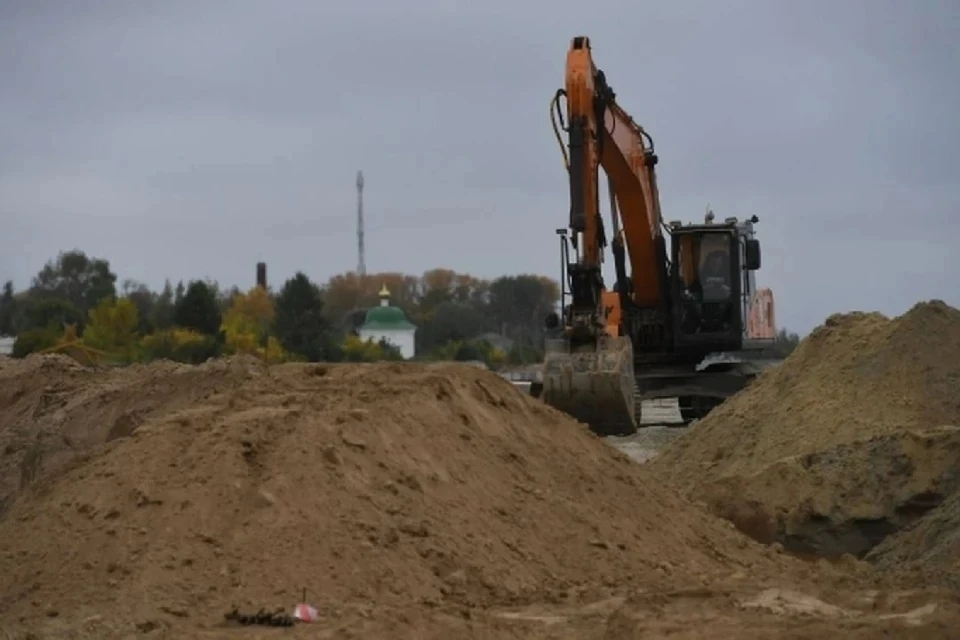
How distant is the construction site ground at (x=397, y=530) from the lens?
8359 mm

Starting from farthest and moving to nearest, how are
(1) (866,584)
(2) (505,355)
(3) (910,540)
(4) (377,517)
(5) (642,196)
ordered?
(2) (505,355) → (5) (642,196) → (3) (910,540) → (1) (866,584) → (4) (377,517)

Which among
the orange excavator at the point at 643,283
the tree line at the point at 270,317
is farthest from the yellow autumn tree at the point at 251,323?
the orange excavator at the point at 643,283

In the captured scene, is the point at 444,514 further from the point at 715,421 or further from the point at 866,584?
the point at 715,421

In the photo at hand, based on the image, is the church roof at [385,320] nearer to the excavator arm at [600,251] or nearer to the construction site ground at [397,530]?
the excavator arm at [600,251]

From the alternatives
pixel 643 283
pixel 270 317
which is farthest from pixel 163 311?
pixel 643 283

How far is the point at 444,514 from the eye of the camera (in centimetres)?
942

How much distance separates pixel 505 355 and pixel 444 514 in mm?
59905

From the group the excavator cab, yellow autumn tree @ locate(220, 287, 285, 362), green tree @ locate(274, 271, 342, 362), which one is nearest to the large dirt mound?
the excavator cab

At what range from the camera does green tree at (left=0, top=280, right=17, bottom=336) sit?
61.5m

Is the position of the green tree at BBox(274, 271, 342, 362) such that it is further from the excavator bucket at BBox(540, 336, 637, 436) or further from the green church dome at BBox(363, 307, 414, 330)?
the excavator bucket at BBox(540, 336, 637, 436)

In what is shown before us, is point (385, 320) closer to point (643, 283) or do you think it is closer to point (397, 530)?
point (643, 283)

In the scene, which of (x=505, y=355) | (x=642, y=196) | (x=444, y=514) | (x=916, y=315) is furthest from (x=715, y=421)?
(x=505, y=355)

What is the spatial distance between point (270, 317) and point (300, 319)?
8.97 metres

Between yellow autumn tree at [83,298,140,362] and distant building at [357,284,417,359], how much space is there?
30.8m
